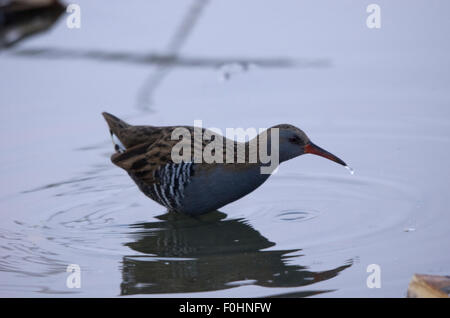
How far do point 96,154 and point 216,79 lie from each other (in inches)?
65.9

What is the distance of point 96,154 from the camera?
22.8 feet

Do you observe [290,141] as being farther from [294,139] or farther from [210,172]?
[210,172]

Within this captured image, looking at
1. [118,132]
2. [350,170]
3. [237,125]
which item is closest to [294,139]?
[350,170]

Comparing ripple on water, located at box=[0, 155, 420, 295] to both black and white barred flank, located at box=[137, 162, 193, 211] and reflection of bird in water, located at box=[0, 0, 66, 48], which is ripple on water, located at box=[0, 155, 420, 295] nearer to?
black and white barred flank, located at box=[137, 162, 193, 211]

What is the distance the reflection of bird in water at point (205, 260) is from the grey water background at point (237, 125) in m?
0.01

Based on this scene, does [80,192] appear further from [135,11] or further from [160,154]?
[135,11]

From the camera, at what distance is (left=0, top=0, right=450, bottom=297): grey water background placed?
491 centimetres

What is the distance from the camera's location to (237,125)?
23.4 ft

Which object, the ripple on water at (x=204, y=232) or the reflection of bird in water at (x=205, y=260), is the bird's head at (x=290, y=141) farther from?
the reflection of bird in water at (x=205, y=260)

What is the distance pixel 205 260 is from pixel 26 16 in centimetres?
587

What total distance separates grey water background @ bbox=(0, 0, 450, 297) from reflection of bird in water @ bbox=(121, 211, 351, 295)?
0.5 inches

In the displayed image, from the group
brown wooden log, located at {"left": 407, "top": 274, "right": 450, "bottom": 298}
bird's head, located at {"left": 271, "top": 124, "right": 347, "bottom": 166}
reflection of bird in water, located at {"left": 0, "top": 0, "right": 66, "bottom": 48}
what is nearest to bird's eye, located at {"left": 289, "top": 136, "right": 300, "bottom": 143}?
bird's head, located at {"left": 271, "top": 124, "right": 347, "bottom": 166}

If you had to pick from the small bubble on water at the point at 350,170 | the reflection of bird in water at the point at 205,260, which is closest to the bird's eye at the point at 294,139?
the small bubble on water at the point at 350,170
